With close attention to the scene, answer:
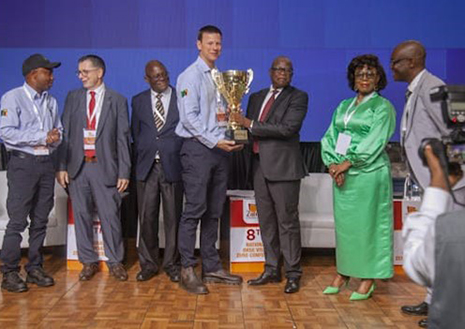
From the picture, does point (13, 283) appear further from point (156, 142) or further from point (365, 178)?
point (365, 178)

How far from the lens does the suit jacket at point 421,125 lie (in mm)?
2961

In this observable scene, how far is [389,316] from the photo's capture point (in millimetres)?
3439

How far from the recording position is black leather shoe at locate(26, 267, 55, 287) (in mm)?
4078

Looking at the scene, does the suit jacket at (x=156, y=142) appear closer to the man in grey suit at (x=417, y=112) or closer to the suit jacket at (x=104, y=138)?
the suit jacket at (x=104, y=138)

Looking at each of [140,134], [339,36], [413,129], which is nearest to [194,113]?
[140,134]

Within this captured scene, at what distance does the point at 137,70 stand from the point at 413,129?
3089 millimetres

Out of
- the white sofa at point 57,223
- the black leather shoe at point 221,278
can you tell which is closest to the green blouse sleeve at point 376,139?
the black leather shoe at point 221,278

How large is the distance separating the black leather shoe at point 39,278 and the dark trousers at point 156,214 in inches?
25.9

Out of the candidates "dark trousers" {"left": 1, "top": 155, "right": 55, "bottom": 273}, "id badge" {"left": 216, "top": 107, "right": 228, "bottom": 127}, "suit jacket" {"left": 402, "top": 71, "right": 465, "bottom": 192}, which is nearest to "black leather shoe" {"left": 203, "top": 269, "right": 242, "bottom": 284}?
"id badge" {"left": 216, "top": 107, "right": 228, "bottom": 127}

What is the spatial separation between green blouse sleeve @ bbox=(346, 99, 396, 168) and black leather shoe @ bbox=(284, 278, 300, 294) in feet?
3.04

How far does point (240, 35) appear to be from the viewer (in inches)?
216

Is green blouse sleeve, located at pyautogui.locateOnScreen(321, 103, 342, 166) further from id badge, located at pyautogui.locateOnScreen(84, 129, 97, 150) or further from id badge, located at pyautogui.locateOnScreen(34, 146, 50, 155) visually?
id badge, located at pyautogui.locateOnScreen(34, 146, 50, 155)

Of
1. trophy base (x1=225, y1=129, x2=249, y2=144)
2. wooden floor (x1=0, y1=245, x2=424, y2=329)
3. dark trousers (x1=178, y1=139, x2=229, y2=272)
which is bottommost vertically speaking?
wooden floor (x1=0, y1=245, x2=424, y2=329)

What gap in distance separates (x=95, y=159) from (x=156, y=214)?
0.60 metres
